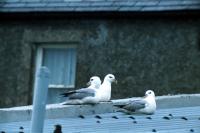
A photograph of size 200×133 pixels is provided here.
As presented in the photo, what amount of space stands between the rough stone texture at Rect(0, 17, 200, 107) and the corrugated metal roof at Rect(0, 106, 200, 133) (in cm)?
505

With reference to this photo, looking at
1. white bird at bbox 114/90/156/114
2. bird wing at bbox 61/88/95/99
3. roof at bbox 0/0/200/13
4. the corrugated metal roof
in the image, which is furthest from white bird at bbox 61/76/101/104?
roof at bbox 0/0/200/13

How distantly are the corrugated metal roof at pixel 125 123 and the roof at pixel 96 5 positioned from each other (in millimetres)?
5142

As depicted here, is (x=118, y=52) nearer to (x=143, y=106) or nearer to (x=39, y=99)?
(x=143, y=106)

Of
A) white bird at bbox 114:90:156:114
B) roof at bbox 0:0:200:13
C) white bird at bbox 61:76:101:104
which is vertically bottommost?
white bird at bbox 114:90:156:114

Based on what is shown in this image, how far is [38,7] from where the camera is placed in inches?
596

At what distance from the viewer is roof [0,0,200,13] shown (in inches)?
558

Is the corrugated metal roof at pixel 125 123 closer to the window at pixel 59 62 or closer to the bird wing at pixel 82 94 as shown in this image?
the bird wing at pixel 82 94

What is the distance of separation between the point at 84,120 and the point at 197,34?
6.14 metres

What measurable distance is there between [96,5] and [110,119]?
6.39 meters

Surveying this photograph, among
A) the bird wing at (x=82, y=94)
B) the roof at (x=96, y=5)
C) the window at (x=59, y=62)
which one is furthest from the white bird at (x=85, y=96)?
the window at (x=59, y=62)

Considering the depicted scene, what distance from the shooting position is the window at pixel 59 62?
603 inches

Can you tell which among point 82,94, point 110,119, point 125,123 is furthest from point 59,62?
point 125,123

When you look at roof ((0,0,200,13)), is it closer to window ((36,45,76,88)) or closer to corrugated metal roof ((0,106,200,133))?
window ((36,45,76,88))

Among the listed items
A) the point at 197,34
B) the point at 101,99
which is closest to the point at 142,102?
the point at 101,99
